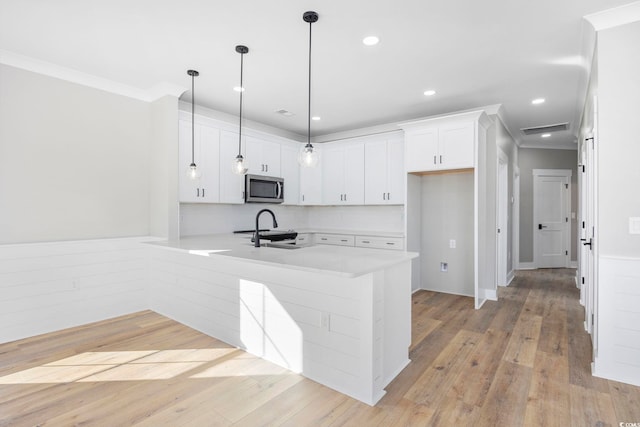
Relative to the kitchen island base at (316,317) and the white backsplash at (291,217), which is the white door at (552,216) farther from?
the kitchen island base at (316,317)

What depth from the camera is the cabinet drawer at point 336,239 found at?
5.27 meters

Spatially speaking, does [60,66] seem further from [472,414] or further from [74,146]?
[472,414]

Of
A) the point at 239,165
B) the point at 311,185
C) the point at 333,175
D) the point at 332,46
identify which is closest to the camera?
the point at 332,46

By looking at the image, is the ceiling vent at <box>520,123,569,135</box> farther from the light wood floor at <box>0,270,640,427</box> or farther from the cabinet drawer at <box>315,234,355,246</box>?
the cabinet drawer at <box>315,234,355,246</box>

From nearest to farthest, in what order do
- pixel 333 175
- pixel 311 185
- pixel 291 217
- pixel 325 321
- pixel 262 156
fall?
1. pixel 325 321
2. pixel 262 156
3. pixel 333 175
4. pixel 311 185
5. pixel 291 217

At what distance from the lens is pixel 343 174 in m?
5.55

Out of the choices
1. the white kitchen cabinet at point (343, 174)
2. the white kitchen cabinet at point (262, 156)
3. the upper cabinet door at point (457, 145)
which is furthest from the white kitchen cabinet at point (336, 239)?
the upper cabinet door at point (457, 145)

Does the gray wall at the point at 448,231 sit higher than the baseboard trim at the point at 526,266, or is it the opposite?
the gray wall at the point at 448,231

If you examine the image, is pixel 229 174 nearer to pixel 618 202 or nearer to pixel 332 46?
pixel 332 46

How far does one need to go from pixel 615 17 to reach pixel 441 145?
2.11 meters

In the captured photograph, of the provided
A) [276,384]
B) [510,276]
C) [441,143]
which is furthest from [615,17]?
[510,276]

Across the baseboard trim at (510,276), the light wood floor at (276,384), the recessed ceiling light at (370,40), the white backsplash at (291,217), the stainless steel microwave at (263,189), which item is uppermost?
the recessed ceiling light at (370,40)

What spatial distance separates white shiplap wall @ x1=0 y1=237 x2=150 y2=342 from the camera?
122 inches

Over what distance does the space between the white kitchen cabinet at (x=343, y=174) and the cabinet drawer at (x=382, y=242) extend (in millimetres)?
629
